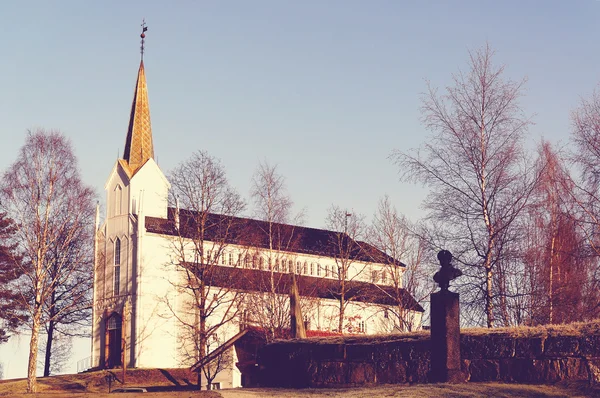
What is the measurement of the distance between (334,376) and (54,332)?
48678 mm

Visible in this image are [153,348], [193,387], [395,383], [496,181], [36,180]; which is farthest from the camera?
[153,348]

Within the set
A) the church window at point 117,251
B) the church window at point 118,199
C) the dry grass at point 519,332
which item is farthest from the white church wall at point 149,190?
the dry grass at point 519,332

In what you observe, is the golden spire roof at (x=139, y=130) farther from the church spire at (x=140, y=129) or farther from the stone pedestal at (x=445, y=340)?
the stone pedestal at (x=445, y=340)

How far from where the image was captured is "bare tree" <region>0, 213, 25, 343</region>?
52.1 meters

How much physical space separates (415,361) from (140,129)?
55.6 metres

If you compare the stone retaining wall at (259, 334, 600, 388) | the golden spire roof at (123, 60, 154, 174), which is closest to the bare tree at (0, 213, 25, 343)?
the golden spire roof at (123, 60, 154, 174)

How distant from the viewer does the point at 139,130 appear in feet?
243

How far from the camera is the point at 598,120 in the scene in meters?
32.1

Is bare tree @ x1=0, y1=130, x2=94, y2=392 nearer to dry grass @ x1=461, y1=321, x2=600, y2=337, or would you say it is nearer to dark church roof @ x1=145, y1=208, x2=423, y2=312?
dark church roof @ x1=145, y1=208, x2=423, y2=312

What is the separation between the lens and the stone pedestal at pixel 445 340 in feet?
67.3

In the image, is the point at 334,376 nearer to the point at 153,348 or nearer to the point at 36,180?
the point at 36,180

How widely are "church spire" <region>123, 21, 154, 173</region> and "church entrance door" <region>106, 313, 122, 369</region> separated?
12616 mm

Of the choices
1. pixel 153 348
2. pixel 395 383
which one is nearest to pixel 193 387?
pixel 153 348

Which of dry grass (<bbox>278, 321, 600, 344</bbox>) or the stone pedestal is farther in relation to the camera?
the stone pedestal
